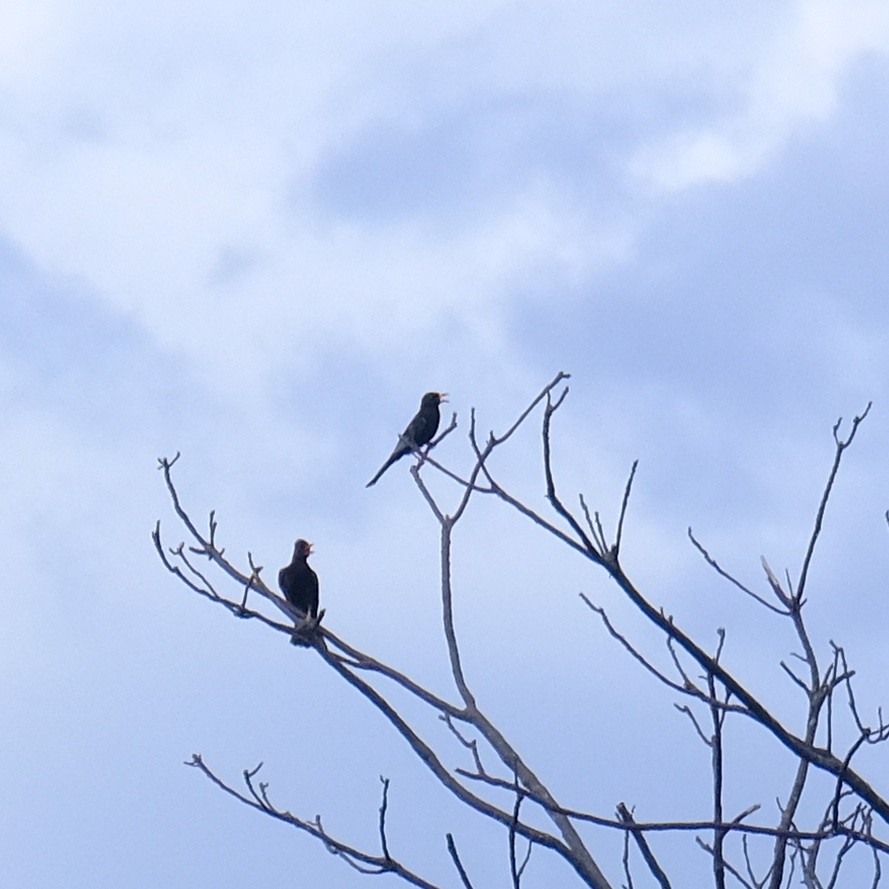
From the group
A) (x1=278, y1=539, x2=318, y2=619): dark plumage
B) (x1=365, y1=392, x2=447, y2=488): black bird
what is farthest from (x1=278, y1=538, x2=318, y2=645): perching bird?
(x1=365, y1=392, x2=447, y2=488): black bird

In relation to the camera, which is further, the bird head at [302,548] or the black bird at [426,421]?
the black bird at [426,421]

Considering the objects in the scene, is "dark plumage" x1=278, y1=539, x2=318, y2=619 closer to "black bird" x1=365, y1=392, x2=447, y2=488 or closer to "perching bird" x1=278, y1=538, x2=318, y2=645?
"perching bird" x1=278, y1=538, x2=318, y2=645

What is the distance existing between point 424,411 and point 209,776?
28.7 feet

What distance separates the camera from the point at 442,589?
4.10m

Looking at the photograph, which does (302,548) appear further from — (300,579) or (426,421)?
→ (426,421)

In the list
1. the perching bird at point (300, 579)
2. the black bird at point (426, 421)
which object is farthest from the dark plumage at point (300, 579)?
the black bird at point (426, 421)

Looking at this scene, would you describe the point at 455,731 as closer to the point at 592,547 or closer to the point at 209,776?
the point at 209,776

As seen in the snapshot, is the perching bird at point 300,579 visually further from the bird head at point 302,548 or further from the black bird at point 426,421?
the black bird at point 426,421

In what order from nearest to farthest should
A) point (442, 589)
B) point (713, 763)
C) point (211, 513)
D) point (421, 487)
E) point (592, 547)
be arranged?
point (592, 547), point (713, 763), point (442, 589), point (421, 487), point (211, 513)

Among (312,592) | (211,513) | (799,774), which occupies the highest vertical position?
(312,592)

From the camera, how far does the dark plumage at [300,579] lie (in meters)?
9.25

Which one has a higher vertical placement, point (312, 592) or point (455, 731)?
point (312, 592)

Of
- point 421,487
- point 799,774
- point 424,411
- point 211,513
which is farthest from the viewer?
point 424,411

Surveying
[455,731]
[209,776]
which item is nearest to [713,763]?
[455,731]
